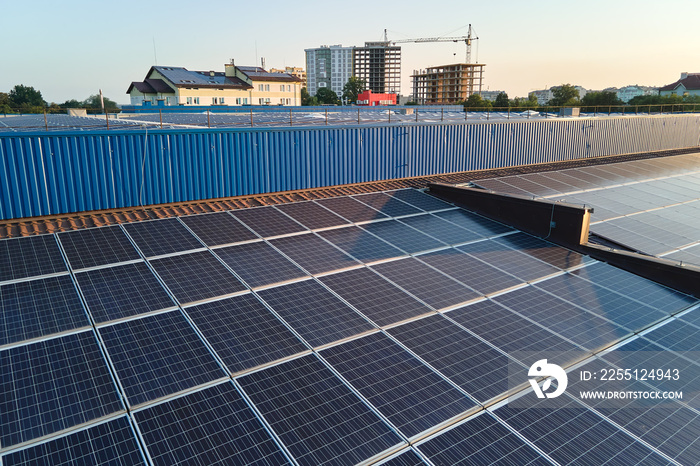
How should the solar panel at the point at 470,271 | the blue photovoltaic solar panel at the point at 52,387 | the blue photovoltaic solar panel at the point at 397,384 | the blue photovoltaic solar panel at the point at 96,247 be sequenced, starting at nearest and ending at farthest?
1. the blue photovoltaic solar panel at the point at 52,387
2. the blue photovoltaic solar panel at the point at 397,384
3. the blue photovoltaic solar panel at the point at 96,247
4. the solar panel at the point at 470,271

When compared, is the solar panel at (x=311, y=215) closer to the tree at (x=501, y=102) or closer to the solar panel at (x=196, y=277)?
the solar panel at (x=196, y=277)

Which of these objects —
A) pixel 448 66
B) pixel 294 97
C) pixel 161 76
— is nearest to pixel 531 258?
pixel 161 76

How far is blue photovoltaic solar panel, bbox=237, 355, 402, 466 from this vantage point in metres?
7.60

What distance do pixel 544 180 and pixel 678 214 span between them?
5.87 m

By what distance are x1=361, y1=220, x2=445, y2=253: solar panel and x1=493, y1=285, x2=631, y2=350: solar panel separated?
11.6 ft

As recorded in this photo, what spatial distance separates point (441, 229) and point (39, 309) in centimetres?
1255

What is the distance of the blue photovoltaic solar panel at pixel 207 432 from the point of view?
7305mm

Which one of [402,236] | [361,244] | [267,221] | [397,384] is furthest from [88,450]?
[402,236]

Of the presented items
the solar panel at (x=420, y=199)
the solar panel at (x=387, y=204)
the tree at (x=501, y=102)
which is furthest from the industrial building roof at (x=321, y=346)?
the tree at (x=501, y=102)

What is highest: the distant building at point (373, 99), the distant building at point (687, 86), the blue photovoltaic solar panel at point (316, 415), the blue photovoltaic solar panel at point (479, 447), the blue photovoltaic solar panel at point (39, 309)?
the distant building at point (687, 86)

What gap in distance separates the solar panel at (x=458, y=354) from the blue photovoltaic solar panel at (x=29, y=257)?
897 cm

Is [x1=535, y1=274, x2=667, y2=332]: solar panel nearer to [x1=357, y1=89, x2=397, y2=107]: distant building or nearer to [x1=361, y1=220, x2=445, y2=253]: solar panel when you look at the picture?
[x1=361, y1=220, x2=445, y2=253]: solar panel

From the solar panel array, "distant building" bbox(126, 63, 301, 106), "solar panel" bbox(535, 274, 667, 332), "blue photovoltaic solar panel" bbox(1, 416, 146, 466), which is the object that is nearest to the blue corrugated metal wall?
the solar panel array

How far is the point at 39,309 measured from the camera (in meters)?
10.4
